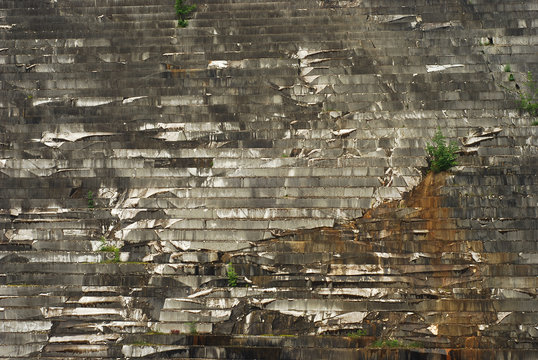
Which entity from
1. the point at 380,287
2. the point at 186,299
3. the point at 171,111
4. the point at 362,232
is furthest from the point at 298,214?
the point at 171,111

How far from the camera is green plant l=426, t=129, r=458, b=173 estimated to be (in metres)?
8.18

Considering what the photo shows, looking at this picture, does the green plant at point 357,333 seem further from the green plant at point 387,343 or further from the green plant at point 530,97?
the green plant at point 530,97

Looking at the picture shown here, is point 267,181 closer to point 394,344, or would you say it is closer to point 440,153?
point 440,153

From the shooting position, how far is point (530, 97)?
8.88m

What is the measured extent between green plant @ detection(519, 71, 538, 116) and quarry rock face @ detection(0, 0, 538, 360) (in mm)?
52

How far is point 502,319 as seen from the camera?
296 inches

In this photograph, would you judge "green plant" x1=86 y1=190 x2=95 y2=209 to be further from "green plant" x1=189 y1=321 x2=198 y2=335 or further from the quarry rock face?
"green plant" x1=189 y1=321 x2=198 y2=335

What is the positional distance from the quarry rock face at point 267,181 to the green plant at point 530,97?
0.17 ft

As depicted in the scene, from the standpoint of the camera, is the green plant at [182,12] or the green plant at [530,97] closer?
the green plant at [530,97]

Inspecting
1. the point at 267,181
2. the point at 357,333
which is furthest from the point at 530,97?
the point at 357,333

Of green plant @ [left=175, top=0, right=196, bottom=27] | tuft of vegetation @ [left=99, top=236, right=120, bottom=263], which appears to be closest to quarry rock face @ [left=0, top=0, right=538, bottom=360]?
tuft of vegetation @ [left=99, top=236, right=120, bottom=263]

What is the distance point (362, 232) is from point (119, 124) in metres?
4.84

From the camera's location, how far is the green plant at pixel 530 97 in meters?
8.77

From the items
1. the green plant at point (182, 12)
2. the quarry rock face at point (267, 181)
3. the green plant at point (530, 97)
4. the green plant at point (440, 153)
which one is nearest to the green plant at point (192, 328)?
the quarry rock face at point (267, 181)
